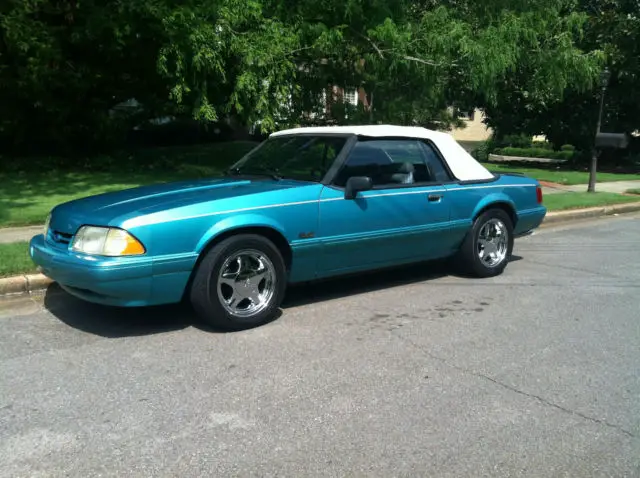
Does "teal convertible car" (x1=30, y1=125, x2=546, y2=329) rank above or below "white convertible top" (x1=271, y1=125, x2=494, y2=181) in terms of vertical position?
below

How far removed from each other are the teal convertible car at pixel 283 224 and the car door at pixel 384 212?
0.01 metres

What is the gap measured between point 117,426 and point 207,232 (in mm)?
1711

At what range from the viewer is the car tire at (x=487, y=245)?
6703 mm

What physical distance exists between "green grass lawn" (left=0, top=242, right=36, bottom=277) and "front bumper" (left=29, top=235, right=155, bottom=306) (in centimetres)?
146

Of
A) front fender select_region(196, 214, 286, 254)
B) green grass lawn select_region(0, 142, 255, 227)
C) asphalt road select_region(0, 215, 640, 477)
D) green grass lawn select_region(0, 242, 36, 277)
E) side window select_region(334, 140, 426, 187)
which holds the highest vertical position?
side window select_region(334, 140, 426, 187)

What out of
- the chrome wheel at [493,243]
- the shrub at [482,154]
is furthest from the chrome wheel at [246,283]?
the shrub at [482,154]

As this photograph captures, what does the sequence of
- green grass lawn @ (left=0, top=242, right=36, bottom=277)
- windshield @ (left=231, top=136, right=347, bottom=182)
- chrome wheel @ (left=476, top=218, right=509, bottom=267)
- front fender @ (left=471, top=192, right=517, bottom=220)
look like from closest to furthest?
1. windshield @ (left=231, top=136, right=347, bottom=182)
2. green grass lawn @ (left=0, top=242, right=36, bottom=277)
3. front fender @ (left=471, top=192, right=517, bottom=220)
4. chrome wheel @ (left=476, top=218, right=509, bottom=267)

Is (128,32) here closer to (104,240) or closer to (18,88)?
(18,88)

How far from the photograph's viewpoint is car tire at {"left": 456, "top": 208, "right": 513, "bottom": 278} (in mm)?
6703

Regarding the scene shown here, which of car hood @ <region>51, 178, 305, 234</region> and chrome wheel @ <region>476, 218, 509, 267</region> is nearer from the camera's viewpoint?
car hood @ <region>51, 178, 305, 234</region>

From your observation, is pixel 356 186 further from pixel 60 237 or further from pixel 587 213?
pixel 587 213

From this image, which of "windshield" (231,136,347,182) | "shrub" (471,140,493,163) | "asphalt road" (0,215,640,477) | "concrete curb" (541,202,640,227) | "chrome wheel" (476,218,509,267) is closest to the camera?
"asphalt road" (0,215,640,477)

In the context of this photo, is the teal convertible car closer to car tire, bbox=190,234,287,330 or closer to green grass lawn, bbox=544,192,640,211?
car tire, bbox=190,234,287,330

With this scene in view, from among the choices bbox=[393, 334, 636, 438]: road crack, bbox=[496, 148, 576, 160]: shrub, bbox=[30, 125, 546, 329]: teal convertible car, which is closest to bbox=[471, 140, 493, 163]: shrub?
bbox=[496, 148, 576, 160]: shrub
